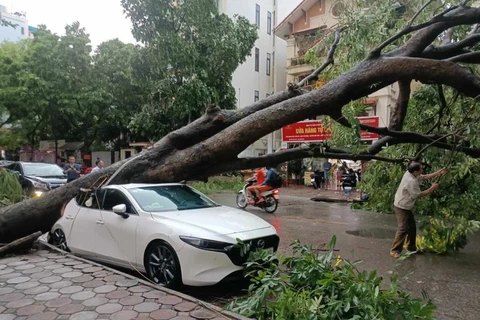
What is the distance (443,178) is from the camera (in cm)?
752

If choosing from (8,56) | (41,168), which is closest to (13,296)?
(41,168)

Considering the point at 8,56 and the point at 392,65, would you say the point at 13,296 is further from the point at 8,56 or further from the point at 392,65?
the point at 8,56

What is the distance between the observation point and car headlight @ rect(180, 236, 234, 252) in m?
4.86

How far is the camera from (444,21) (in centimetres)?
602

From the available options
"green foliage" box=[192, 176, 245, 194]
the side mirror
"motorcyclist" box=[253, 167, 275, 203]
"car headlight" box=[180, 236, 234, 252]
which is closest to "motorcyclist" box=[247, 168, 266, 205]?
"motorcyclist" box=[253, 167, 275, 203]

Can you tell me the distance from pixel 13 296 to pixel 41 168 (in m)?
12.0

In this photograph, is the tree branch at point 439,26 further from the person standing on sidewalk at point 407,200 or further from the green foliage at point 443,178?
the person standing on sidewalk at point 407,200

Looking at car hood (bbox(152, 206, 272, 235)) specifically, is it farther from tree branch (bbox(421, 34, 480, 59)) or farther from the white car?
tree branch (bbox(421, 34, 480, 59))

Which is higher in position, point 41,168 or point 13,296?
point 41,168

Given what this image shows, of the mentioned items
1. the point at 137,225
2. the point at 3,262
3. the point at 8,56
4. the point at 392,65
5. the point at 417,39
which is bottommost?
the point at 3,262

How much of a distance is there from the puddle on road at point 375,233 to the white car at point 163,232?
4.42 m

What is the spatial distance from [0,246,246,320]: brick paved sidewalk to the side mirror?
30.5 inches

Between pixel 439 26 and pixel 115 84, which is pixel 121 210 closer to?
pixel 439 26

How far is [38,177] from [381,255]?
1200cm
